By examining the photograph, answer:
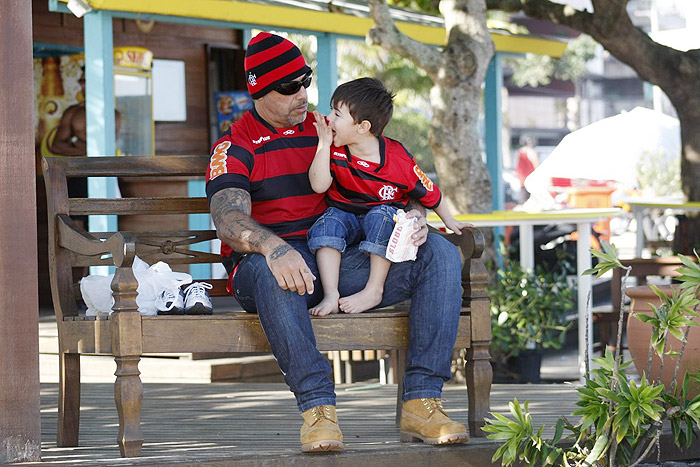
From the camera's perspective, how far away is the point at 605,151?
37.4ft

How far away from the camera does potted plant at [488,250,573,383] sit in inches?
293

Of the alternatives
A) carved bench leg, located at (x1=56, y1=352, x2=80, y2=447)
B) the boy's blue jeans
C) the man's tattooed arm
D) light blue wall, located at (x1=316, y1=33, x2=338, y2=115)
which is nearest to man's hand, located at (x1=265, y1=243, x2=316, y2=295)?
the man's tattooed arm

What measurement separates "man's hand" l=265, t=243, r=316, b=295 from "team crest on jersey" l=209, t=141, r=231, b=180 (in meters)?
0.47

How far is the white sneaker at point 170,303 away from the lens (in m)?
3.73

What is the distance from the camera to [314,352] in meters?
Answer: 3.56

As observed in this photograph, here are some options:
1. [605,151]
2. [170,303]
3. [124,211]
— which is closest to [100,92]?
[124,211]

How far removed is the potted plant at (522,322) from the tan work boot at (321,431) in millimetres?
3980

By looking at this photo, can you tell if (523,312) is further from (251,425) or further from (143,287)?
(143,287)

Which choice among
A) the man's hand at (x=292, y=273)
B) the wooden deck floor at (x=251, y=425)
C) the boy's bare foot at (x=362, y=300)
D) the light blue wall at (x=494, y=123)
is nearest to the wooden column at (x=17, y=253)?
the wooden deck floor at (x=251, y=425)

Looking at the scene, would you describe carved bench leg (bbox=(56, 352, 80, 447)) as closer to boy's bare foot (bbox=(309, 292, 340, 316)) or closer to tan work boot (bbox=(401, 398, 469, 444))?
boy's bare foot (bbox=(309, 292, 340, 316))

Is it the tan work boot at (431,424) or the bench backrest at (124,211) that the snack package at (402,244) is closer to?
the bench backrest at (124,211)

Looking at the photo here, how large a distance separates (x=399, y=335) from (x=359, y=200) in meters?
0.51

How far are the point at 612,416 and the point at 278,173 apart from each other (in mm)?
1408

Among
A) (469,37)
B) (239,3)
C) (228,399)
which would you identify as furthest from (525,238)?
(228,399)
